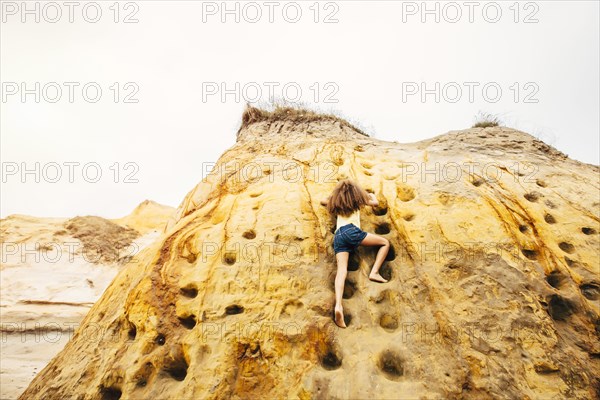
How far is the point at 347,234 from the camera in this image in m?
3.46

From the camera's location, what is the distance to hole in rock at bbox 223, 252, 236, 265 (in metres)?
3.57

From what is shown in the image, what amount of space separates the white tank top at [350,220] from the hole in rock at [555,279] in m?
1.98

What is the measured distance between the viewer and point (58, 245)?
438 inches

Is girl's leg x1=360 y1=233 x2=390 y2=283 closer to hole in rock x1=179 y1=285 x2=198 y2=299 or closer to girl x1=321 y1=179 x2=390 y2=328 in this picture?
girl x1=321 y1=179 x2=390 y2=328

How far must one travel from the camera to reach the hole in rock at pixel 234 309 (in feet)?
10.2

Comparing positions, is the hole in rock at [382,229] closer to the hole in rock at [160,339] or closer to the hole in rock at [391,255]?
the hole in rock at [391,255]

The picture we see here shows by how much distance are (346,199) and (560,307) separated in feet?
7.47

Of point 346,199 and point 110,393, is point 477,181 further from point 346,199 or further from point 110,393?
point 110,393

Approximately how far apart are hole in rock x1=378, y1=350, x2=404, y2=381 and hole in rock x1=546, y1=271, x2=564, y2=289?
A: 1.89 metres

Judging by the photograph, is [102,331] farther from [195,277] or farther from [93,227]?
[93,227]

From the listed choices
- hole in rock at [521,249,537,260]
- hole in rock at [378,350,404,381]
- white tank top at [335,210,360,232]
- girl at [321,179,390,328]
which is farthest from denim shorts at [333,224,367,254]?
hole in rock at [521,249,537,260]

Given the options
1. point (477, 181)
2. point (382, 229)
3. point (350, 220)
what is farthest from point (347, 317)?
point (477, 181)

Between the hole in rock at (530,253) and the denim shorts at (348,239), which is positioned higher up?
the denim shorts at (348,239)

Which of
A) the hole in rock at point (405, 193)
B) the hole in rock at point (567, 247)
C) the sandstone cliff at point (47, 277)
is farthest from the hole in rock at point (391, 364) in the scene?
the sandstone cliff at point (47, 277)
